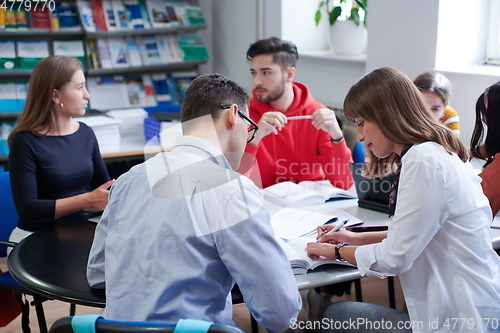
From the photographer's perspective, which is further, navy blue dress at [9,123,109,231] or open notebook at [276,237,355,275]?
navy blue dress at [9,123,109,231]

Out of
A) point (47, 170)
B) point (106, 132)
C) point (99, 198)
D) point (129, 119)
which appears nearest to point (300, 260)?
point (99, 198)

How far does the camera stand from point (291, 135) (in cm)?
285

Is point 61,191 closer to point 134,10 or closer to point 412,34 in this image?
point 412,34

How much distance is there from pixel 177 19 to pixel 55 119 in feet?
7.62

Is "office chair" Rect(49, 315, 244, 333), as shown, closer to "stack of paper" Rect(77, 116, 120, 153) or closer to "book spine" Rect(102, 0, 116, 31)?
"stack of paper" Rect(77, 116, 120, 153)

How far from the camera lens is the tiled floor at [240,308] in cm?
269

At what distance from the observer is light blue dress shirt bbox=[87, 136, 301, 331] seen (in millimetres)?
1227

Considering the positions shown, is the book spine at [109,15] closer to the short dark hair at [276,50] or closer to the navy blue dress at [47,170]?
the short dark hair at [276,50]

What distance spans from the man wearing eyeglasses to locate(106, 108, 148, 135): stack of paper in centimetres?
242

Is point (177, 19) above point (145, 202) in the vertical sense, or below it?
above

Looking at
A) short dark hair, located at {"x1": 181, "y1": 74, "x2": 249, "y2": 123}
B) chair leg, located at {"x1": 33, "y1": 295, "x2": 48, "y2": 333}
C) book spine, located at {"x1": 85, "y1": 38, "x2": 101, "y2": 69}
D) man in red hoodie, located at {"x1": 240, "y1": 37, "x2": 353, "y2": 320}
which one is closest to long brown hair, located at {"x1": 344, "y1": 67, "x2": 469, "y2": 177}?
short dark hair, located at {"x1": 181, "y1": 74, "x2": 249, "y2": 123}

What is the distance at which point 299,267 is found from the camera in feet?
5.17

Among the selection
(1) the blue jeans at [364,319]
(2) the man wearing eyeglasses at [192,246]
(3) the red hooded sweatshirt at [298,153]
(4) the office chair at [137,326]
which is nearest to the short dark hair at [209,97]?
(2) the man wearing eyeglasses at [192,246]

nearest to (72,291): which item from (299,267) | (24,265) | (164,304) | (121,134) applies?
(24,265)
